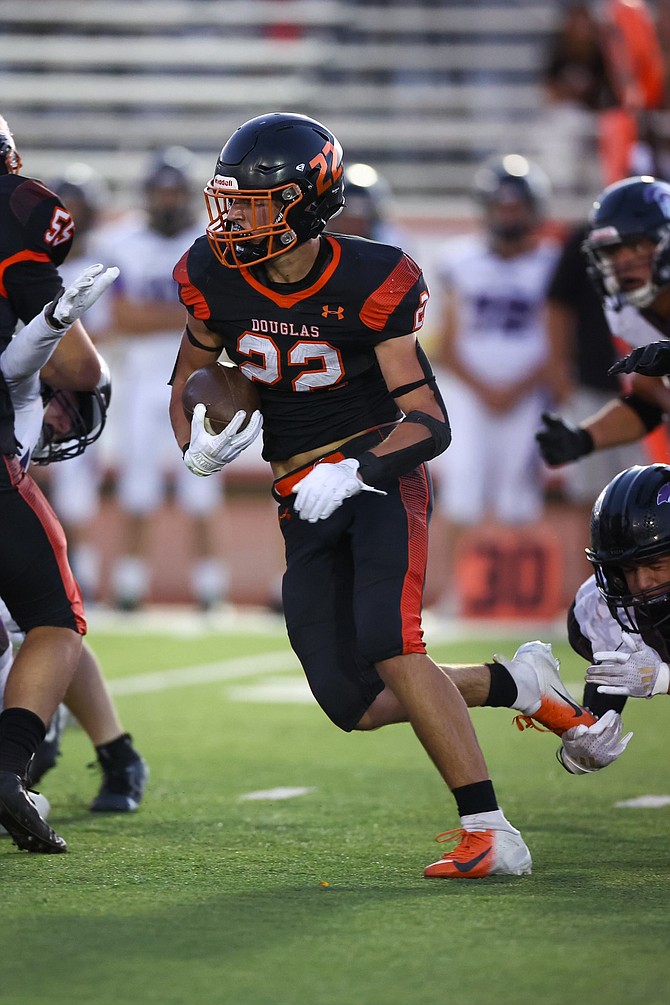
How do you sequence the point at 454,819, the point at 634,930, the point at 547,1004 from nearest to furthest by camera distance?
the point at 547,1004, the point at 634,930, the point at 454,819

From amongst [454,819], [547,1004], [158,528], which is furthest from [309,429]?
[158,528]

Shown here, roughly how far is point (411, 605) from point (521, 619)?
216 inches

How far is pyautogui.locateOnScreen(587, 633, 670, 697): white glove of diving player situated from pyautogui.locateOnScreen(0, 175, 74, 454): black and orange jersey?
1.44 meters

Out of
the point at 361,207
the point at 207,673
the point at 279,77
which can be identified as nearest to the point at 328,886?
the point at 207,673

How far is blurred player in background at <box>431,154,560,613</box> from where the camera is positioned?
8.57m

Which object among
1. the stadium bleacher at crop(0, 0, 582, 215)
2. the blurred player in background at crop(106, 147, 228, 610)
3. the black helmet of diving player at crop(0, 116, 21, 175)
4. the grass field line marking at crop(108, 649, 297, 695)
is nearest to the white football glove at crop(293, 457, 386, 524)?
the black helmet of diving player at crop(0, 116, 21, 175)

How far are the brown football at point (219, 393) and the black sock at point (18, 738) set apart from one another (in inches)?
30.6

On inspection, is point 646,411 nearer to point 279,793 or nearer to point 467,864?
point 279,793

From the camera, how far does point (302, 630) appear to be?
3658 millimetres

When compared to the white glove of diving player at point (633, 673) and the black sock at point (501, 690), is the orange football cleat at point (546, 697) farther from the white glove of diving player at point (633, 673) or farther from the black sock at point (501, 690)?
the white glove of diving player at point (633, 673)

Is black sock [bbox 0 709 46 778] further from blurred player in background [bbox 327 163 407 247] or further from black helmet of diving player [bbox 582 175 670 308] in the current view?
blurred player in background [bbox 327 163 407 247]

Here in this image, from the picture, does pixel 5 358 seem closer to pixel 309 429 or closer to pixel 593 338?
pixel 309 429

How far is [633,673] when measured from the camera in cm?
348

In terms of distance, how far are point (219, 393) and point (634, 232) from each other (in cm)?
149
